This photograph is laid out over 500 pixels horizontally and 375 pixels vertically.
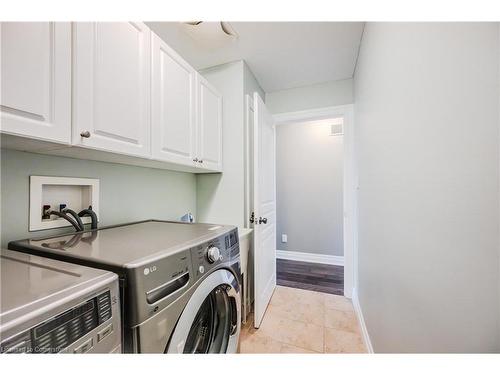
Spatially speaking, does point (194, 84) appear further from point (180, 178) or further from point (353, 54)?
point (353, 54)

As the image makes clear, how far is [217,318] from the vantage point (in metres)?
1.10

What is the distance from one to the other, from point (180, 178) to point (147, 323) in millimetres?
1395

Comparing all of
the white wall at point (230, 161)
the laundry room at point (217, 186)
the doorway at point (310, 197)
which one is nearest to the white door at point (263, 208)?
the laundry room at point (217, 186)

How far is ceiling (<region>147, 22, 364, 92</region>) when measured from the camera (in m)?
1.53

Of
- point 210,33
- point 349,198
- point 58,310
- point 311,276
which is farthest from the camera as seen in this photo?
point 311,276

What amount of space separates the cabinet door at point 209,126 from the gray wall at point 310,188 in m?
1.83

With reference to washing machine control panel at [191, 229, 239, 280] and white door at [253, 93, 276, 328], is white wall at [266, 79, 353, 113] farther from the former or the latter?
washing machine control panel at [191, 229, 239, 280]

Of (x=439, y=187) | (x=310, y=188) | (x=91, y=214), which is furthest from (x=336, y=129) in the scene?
(x=91, y=214)

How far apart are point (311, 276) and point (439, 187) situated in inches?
96.4

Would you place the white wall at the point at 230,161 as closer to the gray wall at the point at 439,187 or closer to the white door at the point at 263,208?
the white door at the point at 263,208

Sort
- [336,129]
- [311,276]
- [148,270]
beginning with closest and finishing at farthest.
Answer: [148,270] → [311,276] → [336,129]

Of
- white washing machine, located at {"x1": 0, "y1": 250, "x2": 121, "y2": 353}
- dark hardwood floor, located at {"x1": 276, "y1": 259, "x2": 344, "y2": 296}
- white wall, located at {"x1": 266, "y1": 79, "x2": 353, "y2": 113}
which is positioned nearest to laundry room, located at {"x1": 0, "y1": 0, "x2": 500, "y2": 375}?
white washing machine, located at {"x1": 0, "y1": 250, "x2": 121, "y2": 353}

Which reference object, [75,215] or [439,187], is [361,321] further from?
[75,215]
